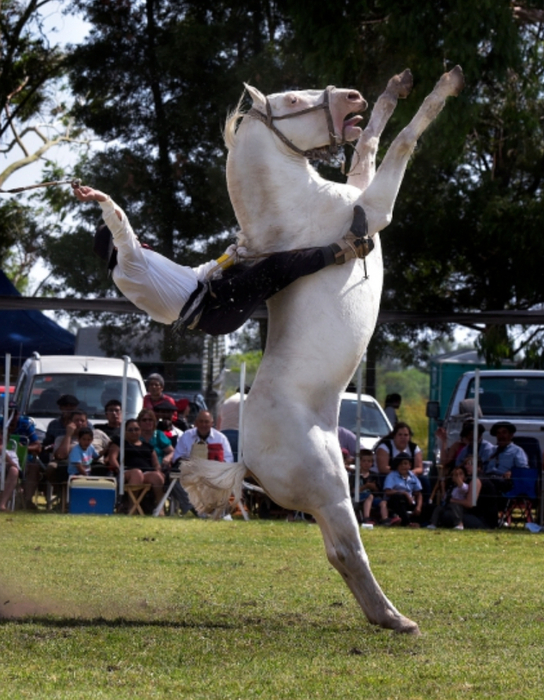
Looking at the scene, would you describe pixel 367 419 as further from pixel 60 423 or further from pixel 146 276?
pixel 146 276

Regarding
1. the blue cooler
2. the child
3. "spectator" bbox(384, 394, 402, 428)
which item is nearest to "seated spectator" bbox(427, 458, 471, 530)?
"spectator" bbox(384, 394, 402, 428)

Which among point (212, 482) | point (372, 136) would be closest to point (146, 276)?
point (212, 482)

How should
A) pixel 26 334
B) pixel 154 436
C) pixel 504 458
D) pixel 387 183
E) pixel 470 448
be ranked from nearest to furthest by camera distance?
pixel 387 183
pixel 504 458
pixel 470 448
pixel 154 436
pixel 26 334

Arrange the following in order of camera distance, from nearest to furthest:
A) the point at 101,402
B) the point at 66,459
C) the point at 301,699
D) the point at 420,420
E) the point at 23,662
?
the point at 301,699 → the point at 23,662 → the point at 66,459 → the point at 101,402 → the point at 420,420

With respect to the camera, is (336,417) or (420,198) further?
(420,198)

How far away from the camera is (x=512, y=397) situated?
14.9 metres

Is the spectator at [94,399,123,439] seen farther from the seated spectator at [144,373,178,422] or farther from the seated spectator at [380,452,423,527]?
the seated spectator at [380,452,423,527]

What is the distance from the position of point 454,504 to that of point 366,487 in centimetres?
104

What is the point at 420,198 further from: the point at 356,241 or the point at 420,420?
the point at 420,420

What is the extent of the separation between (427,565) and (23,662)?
435 cm

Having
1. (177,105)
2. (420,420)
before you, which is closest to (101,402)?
(177,105)

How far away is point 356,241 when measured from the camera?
541 cm

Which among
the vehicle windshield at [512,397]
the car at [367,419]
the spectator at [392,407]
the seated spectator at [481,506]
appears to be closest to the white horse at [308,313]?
the seated spectator at [481,506]

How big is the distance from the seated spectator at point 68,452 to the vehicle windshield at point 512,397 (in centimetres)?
509
